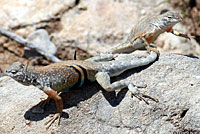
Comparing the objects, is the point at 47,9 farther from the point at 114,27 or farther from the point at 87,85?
the point at 87,85

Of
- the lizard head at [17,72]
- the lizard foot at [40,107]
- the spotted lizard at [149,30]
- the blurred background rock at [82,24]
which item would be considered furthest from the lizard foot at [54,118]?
the blurred background rock at [82,24]

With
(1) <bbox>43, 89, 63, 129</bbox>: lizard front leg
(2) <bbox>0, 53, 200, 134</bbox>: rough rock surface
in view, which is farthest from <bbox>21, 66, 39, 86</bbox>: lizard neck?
(2) <bbox>0, 53, 200, 134</bbox>: rough rock surface

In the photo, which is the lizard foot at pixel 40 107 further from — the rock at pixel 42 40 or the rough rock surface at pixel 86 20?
the rough rock surface at pixel 86 20

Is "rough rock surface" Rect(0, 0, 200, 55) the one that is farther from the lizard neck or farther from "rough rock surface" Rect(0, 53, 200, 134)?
the lizard neck

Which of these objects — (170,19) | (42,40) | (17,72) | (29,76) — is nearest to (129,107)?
(29,76)

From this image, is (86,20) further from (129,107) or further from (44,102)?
(129,107)

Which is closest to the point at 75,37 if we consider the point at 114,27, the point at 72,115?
the point at 114,27
